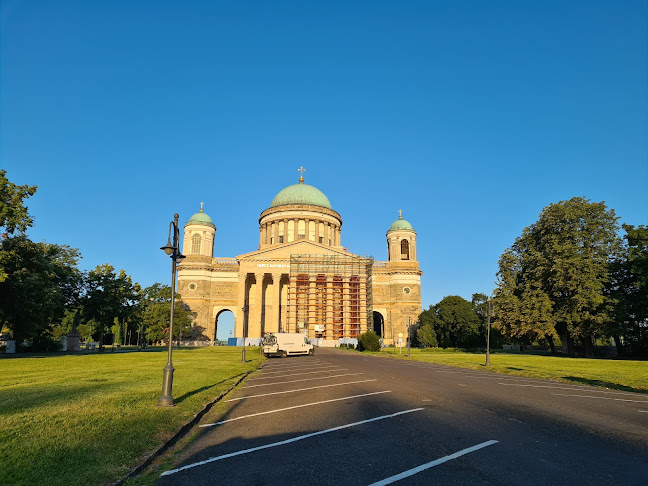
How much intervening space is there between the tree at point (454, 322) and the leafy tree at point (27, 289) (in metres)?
51.4

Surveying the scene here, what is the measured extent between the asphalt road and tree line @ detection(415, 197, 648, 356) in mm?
29069

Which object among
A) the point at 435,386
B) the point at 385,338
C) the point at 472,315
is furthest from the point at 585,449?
the point at 385,338

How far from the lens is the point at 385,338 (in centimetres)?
7850

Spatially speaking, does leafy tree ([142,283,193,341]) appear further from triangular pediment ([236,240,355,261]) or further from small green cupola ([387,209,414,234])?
small green cupola ([387,209,414,234])

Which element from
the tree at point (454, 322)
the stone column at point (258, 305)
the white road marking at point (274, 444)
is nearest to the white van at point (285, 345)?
the white road marking at point (274, 444)

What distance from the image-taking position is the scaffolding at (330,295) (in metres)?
70.6

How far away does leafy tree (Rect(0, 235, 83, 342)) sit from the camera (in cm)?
3191

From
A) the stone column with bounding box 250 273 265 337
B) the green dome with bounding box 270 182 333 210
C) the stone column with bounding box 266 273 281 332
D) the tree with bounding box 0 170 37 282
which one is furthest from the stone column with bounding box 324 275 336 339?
the tree with bounding box 0 170 37 282

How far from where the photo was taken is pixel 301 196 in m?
87.4

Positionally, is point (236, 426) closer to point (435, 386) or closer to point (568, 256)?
point (435, 386)

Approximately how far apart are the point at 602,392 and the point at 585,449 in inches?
350

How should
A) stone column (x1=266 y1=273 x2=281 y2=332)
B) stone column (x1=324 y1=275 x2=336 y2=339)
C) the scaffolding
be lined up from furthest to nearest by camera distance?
stone column (x1=266 y1=273 x2=281 y2=332) → stone column (x1=324 y1=275 x2=336 y2=339) → the scaffolding

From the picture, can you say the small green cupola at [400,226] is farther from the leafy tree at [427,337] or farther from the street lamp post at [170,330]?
the street lamp post at [170,330]

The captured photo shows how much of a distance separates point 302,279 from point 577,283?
41.4 metres
